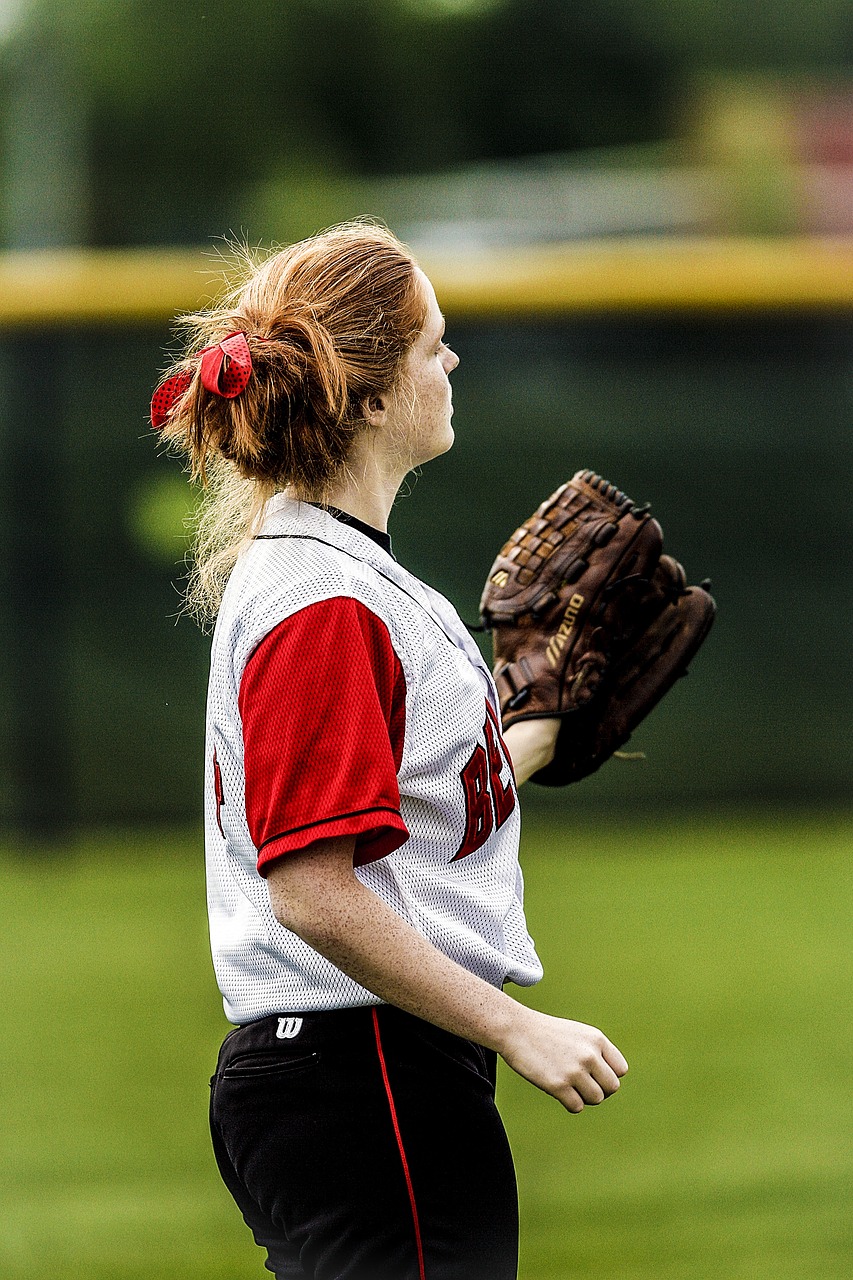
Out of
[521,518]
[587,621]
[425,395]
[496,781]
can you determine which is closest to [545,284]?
[521,518]

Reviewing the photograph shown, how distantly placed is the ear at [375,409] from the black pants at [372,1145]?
0.45 metres

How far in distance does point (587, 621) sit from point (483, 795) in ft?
1.50

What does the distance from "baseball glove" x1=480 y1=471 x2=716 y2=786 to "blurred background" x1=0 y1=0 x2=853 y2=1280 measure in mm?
1046

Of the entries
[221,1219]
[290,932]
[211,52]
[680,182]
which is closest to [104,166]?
[211,52]

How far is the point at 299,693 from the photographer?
966mm

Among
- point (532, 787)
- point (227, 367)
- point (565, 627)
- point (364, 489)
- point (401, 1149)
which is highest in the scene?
point (227, 367)

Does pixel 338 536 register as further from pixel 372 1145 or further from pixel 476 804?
pixel 372 1145

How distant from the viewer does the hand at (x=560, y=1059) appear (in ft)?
3.20

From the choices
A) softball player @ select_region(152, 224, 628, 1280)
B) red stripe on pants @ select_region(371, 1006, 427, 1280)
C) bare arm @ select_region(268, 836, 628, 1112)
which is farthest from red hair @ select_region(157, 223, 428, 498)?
red stripe on pants @ select_region(371, 1006, 427, 1280)

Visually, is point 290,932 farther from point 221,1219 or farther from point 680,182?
point 680,182

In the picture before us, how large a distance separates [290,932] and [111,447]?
14.4 ft

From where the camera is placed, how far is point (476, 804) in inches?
43.3

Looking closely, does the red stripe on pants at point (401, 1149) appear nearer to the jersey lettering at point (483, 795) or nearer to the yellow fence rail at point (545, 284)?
the jersey lettering at point (483, 795)

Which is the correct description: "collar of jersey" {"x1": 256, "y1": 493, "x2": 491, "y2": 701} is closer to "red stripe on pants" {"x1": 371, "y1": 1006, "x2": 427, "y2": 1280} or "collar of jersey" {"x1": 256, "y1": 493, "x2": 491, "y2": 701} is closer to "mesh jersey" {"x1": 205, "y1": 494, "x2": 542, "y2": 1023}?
"mesh jersey" {"x1": 205, "y1": 494, "x2": 542, "y2": 1023}
